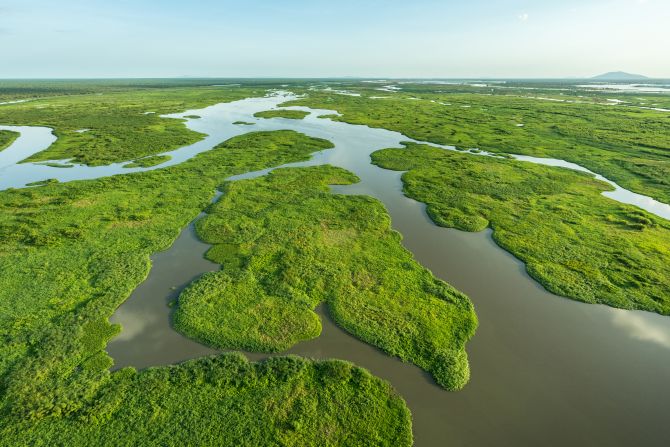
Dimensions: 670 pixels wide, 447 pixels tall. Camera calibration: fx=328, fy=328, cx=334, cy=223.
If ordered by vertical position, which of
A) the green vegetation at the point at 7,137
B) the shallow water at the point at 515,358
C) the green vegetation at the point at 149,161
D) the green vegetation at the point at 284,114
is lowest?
the shallow water at the point at 515,358

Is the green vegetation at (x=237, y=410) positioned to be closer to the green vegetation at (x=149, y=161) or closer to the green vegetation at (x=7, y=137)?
the green vegetation at (x=149, y=161)

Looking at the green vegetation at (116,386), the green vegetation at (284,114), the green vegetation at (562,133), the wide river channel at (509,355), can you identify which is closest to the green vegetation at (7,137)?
the green vegetation at (116,386)

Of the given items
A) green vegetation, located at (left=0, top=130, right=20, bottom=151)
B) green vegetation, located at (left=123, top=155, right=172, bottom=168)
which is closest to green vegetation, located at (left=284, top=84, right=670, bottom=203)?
green vegetation, located at (left=123, top=155, right=172, bottom=168)

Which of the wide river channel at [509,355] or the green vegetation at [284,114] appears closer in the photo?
the wide river channel at [509,355]

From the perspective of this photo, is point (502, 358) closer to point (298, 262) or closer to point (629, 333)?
point (629, 333)

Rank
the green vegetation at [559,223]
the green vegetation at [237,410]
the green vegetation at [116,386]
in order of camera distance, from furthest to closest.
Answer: the green vegetation at [559,223] < the green vegetation at [116,386] < the green vegetation at [237,410]

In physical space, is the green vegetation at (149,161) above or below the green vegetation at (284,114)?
below

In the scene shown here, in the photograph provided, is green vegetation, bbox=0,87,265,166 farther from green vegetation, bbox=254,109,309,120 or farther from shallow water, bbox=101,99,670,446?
shallow water, bbox=101,99,670,446

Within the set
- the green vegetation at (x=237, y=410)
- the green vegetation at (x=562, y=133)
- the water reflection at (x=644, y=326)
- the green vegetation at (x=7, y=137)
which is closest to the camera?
the green vegetation at (x=237, y=410)
